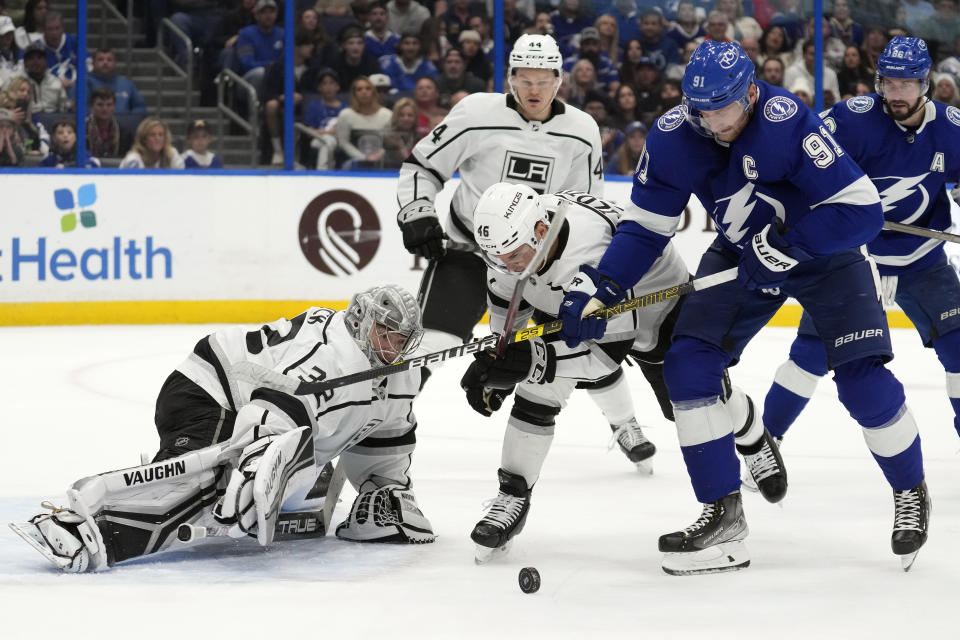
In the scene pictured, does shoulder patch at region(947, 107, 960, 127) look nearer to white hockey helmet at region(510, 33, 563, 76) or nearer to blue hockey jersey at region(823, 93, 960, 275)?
blue hockey jersey at region(823, 93, 960, 275)

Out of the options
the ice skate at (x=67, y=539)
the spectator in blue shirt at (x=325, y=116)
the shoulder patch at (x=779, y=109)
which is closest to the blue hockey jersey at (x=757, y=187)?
the shoulder patch at (x=779, y=109)

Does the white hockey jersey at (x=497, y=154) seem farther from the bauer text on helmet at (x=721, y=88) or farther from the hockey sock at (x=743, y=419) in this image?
the bauer text on helmet at (x=721, y=88)

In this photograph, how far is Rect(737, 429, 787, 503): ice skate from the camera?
132 inches

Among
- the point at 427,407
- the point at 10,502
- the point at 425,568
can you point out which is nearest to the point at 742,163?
the point at 425,568

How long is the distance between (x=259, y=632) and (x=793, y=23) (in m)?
7.18

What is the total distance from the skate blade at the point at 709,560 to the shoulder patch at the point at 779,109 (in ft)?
3.03

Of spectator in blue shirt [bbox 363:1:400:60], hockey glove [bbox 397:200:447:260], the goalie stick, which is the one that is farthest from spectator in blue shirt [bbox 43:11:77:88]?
the goalie stick

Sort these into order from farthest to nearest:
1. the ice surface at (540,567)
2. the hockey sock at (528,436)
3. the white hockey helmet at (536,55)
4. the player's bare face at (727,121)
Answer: the white hockey helmet at (536,55) < the hockey sock at (528,436) < the player's bare face at (727,121) < the ice surface at (540,567)

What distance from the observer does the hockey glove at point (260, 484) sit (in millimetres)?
2658

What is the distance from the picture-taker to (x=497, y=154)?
3.96 meters

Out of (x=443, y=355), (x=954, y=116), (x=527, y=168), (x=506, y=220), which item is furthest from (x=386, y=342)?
(x=954, y=116)

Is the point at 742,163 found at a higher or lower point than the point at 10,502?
higher

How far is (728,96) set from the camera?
2.71m

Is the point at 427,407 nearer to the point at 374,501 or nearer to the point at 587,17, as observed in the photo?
the point at 374,501
